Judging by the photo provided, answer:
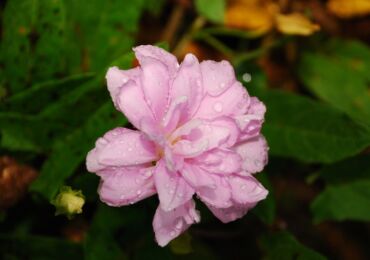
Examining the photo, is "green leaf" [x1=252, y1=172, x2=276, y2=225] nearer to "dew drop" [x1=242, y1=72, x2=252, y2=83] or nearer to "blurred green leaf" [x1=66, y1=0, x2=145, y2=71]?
"dew drop" [x1=242, y1=72, x2=252, y2=83]

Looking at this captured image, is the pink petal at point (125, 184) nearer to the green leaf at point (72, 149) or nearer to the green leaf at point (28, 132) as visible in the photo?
the green leaf at point (72, 149)

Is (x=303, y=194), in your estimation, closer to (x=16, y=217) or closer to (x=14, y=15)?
(x=16, y=217)

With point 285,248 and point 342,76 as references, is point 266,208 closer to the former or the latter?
point 285,248

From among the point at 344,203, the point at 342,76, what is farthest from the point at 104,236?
the point at 342,76

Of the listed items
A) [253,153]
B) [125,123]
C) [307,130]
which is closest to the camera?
[253,153]

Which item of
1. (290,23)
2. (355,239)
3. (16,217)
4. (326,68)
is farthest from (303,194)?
(16,217)

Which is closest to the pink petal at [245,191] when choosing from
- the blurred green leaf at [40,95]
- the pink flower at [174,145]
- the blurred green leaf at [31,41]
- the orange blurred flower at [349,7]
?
the pink flower at [174,145]

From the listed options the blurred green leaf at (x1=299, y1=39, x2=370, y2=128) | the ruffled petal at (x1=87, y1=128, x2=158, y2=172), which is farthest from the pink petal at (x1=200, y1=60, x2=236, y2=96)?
the blurred green leaf at (x1=299, y1=39, x2=370, y2=128)
